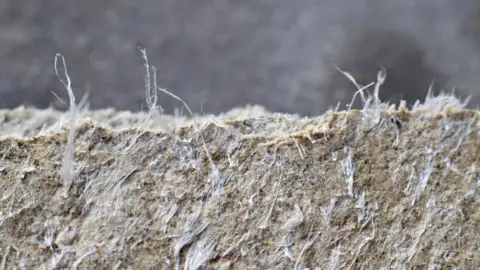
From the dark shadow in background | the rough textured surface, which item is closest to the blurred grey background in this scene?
the dark shadow in background

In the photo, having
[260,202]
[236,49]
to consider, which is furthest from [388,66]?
[260,202]

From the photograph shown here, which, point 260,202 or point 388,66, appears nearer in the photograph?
point 260,202

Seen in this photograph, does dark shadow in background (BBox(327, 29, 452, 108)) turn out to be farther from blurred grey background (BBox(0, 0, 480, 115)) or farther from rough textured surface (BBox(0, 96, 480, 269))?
rough textured surface (BBox(0, 96, 480, 269))

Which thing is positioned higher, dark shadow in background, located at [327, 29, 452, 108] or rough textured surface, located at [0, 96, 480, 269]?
dark shadow in background, located at [327, 29, 452, 108]

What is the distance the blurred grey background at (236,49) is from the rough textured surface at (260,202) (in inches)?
12.7

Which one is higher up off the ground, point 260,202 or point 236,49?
point 236,49

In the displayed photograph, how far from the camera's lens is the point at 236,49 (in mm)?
1379

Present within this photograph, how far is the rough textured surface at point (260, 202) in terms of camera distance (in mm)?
1018

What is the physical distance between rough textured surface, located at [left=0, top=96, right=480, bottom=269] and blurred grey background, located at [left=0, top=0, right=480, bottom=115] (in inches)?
12.7

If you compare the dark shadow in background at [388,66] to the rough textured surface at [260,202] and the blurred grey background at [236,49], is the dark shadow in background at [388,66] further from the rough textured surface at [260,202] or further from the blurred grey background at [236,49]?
the rough textured surface at [260,202]

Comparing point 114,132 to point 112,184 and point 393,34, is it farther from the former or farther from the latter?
point 393,34

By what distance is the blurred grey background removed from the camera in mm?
1361

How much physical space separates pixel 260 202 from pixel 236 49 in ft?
1.66

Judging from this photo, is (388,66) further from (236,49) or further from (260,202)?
(260,202)
